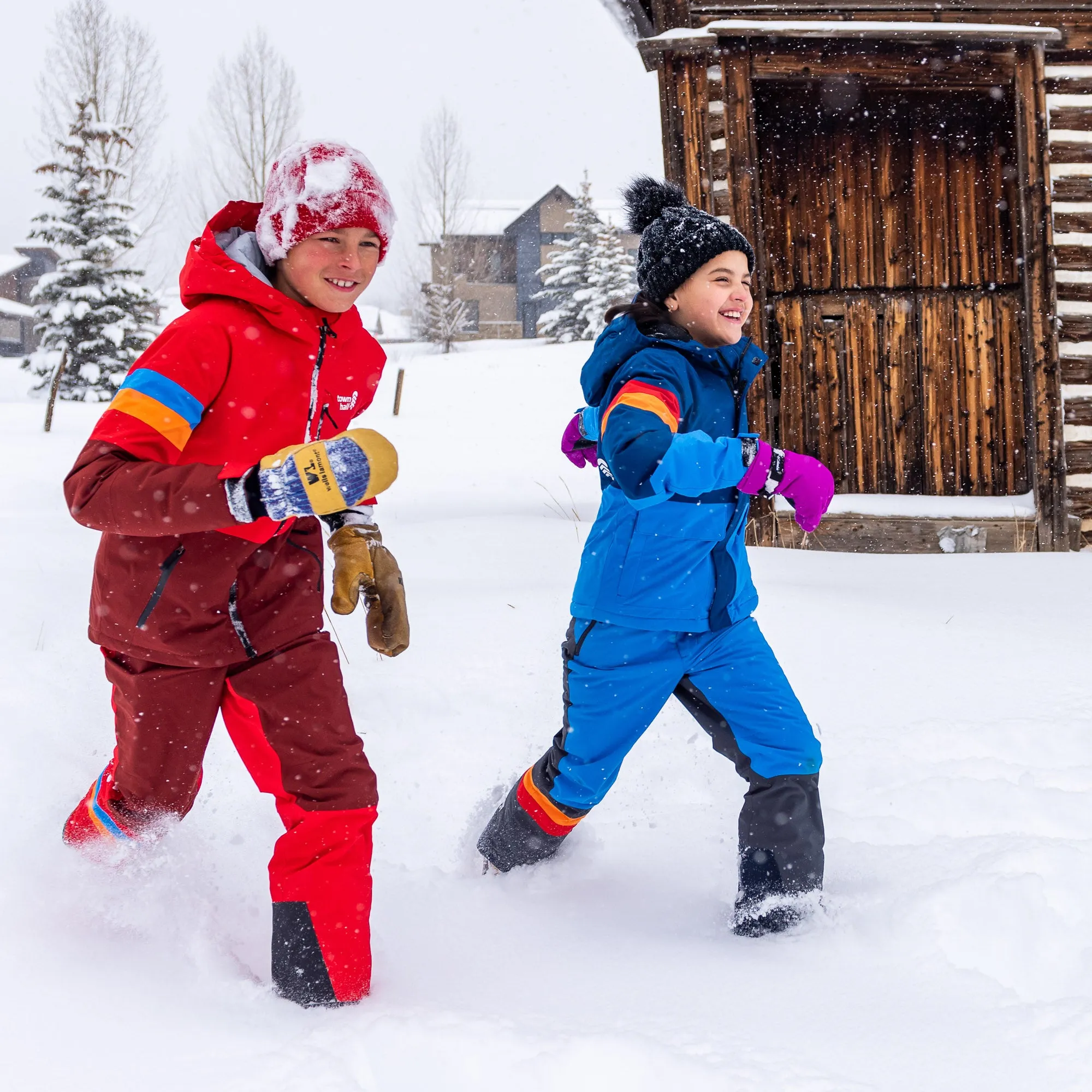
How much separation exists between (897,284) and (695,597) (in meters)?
6.27

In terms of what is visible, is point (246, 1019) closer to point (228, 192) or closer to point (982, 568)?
point (982, 568)

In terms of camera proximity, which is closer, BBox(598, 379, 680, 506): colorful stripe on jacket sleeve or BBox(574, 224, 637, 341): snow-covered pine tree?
BBox(598, 379, 680, 506): colorful stripe on jacket sleeve

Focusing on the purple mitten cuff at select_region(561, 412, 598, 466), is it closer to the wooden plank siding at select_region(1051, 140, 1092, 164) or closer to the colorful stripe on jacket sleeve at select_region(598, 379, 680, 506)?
the colorful stripe on jacket sleeve at select_region(598, 379, 680, 506)

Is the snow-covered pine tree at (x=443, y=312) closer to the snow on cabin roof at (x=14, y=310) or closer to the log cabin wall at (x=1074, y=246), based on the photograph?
the snow on cabin roof at (x=14, y=310)

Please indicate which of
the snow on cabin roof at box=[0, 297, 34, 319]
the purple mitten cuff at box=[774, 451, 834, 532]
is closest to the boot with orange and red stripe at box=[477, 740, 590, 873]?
the purple mitten cuff at box=[774, 451, 834, 532]

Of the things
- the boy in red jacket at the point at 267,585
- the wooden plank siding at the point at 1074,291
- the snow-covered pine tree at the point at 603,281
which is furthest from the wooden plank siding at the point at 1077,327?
the snow-covered pine tree at the point at 603,281

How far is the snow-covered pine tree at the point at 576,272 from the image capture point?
34.7 metres

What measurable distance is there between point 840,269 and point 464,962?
679cm

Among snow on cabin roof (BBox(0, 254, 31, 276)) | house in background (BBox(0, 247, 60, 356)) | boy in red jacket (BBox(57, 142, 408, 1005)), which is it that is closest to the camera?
boy in red jacket (BBox(57, 142, 408, 1005))

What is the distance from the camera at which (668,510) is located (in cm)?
229

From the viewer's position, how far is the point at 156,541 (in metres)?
1.95

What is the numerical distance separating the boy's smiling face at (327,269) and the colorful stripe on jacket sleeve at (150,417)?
0.38 meters

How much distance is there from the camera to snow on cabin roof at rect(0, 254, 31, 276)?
5331 cm

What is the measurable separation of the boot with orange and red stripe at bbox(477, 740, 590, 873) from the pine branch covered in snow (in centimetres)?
3191
